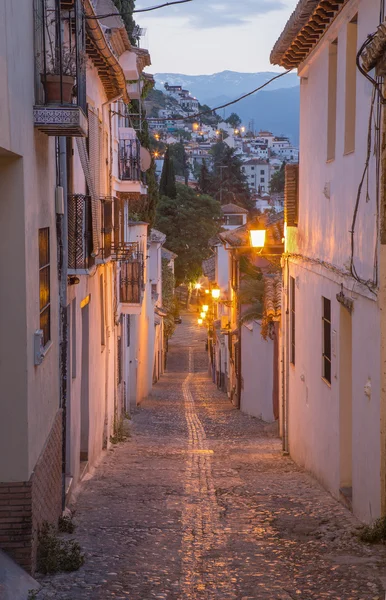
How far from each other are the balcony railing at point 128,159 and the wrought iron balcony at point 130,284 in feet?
6.29

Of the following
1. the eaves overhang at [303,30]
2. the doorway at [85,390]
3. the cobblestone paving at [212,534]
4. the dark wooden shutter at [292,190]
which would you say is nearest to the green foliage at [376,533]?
the cobblestone paving at [212,534]

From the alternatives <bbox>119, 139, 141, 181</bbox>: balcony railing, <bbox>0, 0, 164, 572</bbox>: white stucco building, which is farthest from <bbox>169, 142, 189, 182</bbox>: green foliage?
<bbox>0, 0, 164, 572</bbox>: white stucco building

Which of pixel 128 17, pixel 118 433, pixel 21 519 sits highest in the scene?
pixel 128 17

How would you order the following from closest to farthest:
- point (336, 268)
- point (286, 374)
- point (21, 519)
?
point (21, 519), point (336, 268), point (286, 374)

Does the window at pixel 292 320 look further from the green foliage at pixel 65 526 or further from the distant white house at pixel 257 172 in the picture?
the distant white house at pixel 257 172

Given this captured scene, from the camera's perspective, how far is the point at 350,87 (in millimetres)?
10438

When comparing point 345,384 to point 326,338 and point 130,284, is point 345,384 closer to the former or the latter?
point 326,338

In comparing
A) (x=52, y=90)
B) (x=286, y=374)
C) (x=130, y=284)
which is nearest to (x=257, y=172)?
(x=130, y=284)

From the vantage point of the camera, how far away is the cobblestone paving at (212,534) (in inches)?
284

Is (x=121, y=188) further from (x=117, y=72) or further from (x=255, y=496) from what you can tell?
(x=255, y=496)

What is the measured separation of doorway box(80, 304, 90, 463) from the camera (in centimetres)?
1360

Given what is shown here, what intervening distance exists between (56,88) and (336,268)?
182 inches

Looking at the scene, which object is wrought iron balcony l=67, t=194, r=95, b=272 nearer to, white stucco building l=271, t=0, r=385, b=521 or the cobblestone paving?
the cobblestone paving

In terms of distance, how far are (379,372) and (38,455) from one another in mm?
3226
